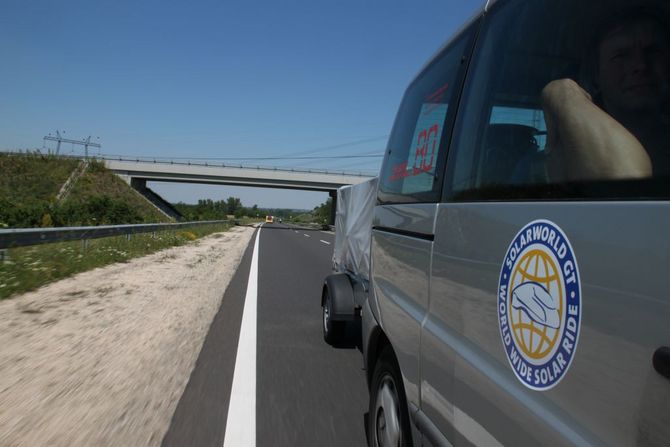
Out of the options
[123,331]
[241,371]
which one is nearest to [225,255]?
[123,331]

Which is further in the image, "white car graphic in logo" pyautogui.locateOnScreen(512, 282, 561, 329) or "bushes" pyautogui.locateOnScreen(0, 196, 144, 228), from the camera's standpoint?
"bushes" pyautogui.locateOnScreen(0, 196, 144, 228)

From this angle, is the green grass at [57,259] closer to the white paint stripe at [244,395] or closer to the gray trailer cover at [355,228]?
the white paint stripe at [244,395]

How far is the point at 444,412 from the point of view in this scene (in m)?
2.06

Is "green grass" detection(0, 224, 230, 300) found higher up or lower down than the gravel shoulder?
higher up

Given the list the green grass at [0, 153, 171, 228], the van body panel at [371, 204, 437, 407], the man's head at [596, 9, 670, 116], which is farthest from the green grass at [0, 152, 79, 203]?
the man's head at [596, 9, 670, 116]

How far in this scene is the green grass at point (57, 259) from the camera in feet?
29.3

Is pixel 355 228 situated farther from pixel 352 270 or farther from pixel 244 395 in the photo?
pixel 244 395

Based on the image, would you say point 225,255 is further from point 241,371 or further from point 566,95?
point 566,95

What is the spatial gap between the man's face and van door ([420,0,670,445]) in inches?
1.0

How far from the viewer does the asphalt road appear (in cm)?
358

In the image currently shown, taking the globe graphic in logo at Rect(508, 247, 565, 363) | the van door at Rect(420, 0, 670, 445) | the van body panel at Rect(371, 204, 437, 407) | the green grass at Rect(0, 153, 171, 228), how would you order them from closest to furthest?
Answer: 1. the van door at Rect(420, 0, 670, 445)
2. the globe graphic in logo at Rect(508, 247, 565, 363)
3. the van body panel at Rect(371, 204, 437, 407)
4. the green grass at Rect(0, 153, 171, 228)

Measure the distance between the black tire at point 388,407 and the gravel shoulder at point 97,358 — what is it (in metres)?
1.38

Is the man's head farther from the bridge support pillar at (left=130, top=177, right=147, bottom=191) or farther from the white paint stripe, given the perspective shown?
the bridge support pillar at (left=130, top=177, right=147, bottom=191)

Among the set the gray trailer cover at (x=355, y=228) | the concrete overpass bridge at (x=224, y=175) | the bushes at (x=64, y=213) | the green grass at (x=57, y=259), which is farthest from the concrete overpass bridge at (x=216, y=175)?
the gray trailer cover at (x=355, y=228)
